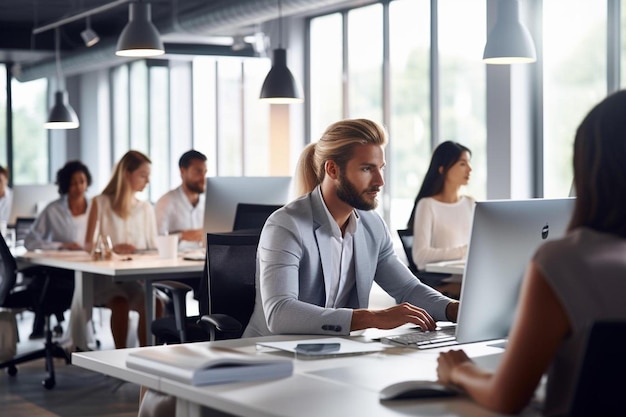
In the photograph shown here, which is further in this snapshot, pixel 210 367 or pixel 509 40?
pixel 509 40

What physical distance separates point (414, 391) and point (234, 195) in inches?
150

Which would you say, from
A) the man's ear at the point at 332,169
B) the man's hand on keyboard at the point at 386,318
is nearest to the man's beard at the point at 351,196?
the man's ear at the point at 332,169

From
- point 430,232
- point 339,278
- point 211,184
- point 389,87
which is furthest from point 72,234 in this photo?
point 339,278

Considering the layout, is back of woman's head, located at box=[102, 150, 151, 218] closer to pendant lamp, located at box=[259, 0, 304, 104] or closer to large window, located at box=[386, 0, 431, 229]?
pendant lamp, located at box=[259, 0, 304, 104]

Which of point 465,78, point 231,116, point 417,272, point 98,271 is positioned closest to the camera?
point 98,271

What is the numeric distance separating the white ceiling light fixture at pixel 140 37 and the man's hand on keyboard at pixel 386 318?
4.31 metres

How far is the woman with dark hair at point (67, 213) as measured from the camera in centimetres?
746

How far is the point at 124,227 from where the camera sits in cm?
689

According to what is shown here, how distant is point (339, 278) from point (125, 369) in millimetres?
1136

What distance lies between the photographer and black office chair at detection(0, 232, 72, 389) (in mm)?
6167

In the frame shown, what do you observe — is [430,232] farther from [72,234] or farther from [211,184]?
[72,234]

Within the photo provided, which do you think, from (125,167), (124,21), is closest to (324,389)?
(125,167)

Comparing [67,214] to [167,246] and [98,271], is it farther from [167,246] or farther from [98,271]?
[98,271]

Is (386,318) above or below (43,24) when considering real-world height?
below
